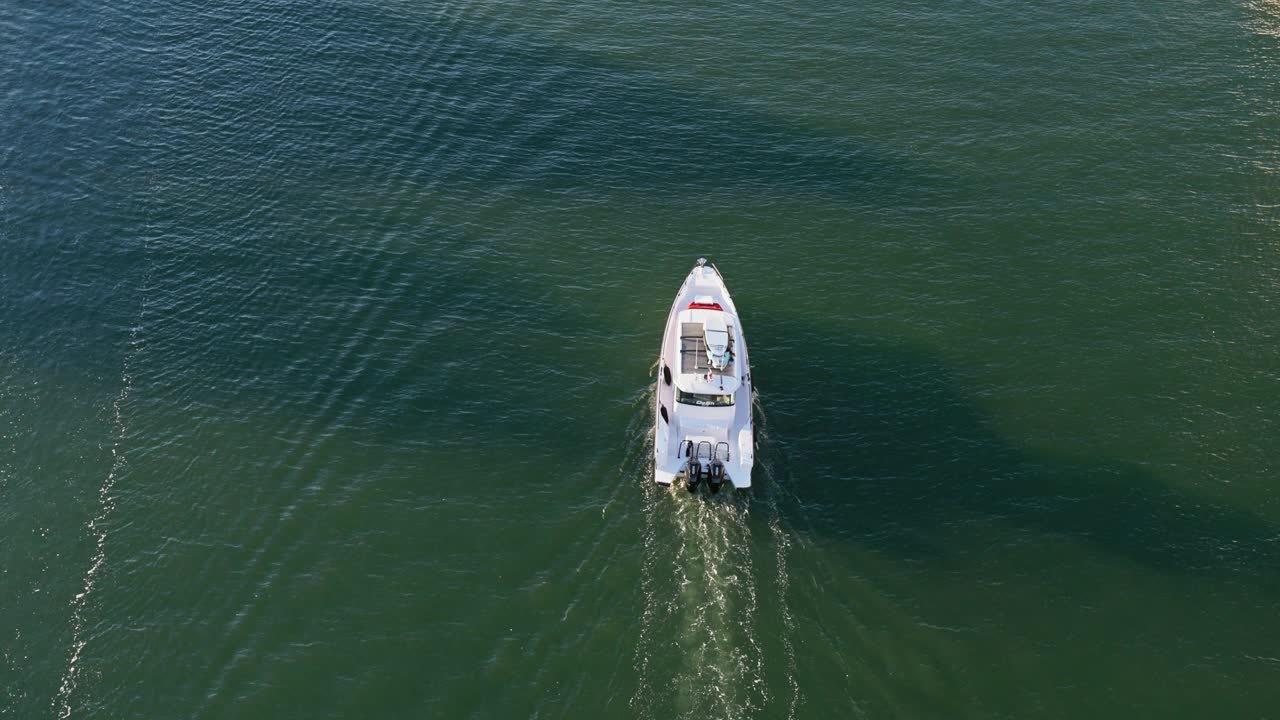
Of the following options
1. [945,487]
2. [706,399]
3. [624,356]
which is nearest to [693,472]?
[706,399]

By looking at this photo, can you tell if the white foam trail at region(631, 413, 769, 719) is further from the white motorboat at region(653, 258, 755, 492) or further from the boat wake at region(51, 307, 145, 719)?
the boat wake at region(51, 307, 145, 719)

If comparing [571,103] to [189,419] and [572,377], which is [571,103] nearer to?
[572,377]

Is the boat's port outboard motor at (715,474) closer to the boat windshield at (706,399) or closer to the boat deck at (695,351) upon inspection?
the boat windshield at (706,399)

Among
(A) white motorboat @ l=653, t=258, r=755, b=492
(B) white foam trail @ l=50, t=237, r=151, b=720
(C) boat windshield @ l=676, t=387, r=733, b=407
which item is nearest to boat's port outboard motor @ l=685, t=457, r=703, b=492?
(A) white motorboat @ l=653, t=258, r=755, b=492

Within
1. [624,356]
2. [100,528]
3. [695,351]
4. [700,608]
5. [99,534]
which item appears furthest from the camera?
[624,356]

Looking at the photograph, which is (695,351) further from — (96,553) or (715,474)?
(96,553)

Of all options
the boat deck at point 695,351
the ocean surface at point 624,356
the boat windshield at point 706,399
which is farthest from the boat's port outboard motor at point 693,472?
the boat deck at point 695,351
